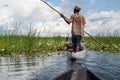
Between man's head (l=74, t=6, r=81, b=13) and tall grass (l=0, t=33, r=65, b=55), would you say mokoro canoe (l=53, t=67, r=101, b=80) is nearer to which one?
man's head (l=74, t=6, r=81, b=13)

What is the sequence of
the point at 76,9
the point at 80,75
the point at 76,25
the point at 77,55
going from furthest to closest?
the point at 76,25
the point at 76,9
the point at 77,55
the point at 80,75

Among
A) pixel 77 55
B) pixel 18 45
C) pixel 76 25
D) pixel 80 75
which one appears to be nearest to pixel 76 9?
pixel 76 25

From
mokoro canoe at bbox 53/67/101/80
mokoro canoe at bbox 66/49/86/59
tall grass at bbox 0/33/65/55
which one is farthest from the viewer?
tall grass at bbox 0/33/65/55

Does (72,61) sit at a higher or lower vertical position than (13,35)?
lower

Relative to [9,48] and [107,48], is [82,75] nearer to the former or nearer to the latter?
[9,48]

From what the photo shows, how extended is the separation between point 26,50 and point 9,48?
1.03m

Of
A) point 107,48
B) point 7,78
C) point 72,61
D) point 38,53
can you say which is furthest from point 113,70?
point 107,48

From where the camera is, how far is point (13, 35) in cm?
2119

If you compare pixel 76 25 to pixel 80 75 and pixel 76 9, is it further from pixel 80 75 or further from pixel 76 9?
pixel 80 75

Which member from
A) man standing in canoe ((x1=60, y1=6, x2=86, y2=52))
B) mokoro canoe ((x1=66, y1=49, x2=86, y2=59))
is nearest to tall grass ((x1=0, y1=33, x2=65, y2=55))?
man standing in canoe ((x1=60, y1=6, x2=86, y2=52))

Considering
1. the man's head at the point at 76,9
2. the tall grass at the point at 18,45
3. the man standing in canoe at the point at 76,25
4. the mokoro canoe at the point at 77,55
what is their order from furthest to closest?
the tall grass at the point at 18,45 → the man standing in canoe at the point at 76,25 → the man's head at the point at 76,9 → the mokoro canoe at the point at 77,55

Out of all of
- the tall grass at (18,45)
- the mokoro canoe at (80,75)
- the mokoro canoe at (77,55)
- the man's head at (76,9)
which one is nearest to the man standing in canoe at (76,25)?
the man's head at (76,9)

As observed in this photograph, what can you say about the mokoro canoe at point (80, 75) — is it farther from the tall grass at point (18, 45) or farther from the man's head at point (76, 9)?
the tall grass at point (18, 45)

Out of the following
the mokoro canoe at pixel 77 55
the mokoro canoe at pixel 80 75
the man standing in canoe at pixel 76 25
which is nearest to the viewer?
the mokoro canoe at pixel 80 75
